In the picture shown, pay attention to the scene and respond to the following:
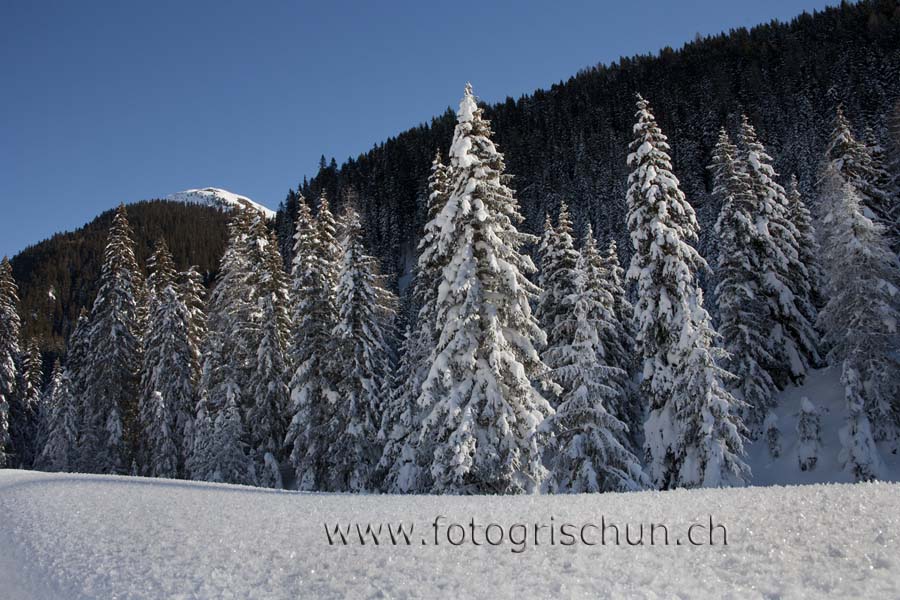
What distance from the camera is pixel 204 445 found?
95.5 feet

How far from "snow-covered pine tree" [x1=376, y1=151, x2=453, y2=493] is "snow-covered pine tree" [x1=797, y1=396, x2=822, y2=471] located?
59.3 feet

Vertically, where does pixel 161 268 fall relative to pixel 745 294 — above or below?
above

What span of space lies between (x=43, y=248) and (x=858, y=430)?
8146 inches

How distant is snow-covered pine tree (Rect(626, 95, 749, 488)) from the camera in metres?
20.0

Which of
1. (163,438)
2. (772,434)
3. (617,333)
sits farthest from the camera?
(163,438)

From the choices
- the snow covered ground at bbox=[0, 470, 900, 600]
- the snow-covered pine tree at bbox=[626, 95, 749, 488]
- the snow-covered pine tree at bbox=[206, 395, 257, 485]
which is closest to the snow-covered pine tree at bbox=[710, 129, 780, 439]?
the snow-covered pine tree at bbox=[626, 95, 749, 488]

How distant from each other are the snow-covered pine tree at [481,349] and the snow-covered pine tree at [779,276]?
53.6 feet

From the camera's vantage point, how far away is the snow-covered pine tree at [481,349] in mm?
16797

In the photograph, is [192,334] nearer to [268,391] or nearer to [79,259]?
[268,391]

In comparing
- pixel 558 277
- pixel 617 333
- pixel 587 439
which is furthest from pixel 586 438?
pixel 558 277

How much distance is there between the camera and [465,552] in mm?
6461

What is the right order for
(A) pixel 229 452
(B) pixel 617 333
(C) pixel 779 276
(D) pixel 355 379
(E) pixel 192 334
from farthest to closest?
1. (E) pixel 192 334
2. (B) pixel 617 333
3. (C) pixel 779 276
4. (A) pixel 229 452
5. (D) pixel 355 379

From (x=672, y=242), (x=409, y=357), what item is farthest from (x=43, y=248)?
(x=672, y=242)

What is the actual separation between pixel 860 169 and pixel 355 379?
31.4 metres
